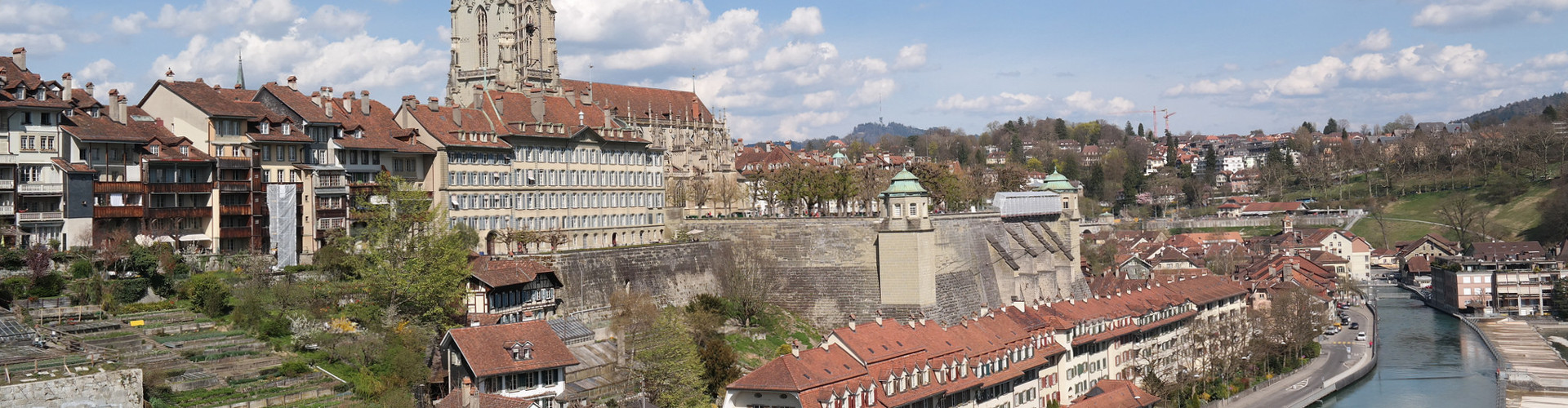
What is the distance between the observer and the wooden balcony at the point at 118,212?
176 ft

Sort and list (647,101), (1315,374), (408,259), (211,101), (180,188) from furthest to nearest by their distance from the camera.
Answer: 1. (647,101)
2. (1315,374)
3. (211,101)
4. (180,188)
5. (408,259)

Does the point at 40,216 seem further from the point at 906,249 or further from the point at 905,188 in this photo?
the point at 905,188

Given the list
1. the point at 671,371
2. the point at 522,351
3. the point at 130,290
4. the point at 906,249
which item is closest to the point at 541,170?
the point at 906,249

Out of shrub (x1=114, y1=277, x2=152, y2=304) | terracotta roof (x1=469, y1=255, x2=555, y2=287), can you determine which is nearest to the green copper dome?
terracotta roof (x1=469, y1=255, x2=555, y2=287)

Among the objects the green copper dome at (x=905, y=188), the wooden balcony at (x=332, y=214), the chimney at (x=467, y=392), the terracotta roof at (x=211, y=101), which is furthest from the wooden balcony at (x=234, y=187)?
the green copper dome at (x=905, y=188)

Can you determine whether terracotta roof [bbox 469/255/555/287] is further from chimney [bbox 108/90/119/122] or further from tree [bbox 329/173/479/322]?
chimney [bbox 108/90/119/122]

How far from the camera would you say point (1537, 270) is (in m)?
117

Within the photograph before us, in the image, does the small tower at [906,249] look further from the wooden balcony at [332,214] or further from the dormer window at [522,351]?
the dormer window at [522,351]

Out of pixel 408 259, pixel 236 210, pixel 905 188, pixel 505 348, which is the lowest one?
pixel 505 348

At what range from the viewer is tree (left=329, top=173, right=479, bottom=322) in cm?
5322

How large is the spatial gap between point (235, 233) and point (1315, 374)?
5930 centimetres

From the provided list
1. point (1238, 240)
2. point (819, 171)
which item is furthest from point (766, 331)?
point (1238, 240)

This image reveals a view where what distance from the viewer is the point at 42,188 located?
173 feet

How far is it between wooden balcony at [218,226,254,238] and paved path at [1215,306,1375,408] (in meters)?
46.4
